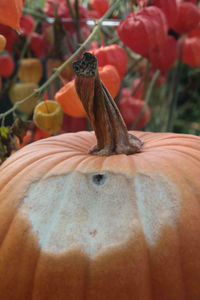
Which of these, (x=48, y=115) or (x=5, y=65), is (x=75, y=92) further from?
(x=5, y=65)

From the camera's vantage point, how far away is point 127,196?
462mm

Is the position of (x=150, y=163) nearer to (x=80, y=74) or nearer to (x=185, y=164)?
(x=185, y=164)

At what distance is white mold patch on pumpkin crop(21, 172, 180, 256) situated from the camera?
44 centimetres

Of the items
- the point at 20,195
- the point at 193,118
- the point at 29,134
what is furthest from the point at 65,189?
the point at 193,118

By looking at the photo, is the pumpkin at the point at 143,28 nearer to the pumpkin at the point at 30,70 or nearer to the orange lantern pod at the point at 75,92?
the orange lantern pod at the point at 75,92

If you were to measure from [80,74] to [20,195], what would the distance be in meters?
0.20

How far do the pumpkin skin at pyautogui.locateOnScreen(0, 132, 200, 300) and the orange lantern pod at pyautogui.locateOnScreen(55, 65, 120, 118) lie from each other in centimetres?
20

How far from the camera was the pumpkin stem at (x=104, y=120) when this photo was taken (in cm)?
51

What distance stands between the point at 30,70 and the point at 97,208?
75 cm

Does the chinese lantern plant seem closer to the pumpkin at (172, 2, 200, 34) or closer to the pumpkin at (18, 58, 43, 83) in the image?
the pumpkin at (172, 2, 200, 34)

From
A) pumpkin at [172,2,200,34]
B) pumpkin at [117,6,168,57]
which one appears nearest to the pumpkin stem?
pumpkin at [117,6,168,57]

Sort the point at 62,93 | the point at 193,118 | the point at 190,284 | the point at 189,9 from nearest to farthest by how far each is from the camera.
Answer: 1. the point at 190,284
2. the point at 62,93
3. the point at 189,9
4. the point at 193,118

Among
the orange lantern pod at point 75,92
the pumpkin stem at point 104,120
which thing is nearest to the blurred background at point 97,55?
the orange lantern pod at point 75,92

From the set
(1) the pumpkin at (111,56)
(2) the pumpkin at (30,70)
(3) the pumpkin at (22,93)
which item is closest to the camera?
(1) the pumpkin at (111,56)
